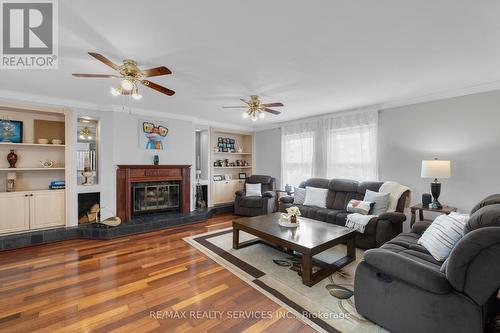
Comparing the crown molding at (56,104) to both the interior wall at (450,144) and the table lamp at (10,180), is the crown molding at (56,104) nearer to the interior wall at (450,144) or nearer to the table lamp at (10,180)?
the table lamp at (10,180)

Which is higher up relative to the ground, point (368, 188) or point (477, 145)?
point (477, 145)

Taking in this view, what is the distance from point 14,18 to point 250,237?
374 cm

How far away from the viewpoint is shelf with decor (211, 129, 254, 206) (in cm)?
626

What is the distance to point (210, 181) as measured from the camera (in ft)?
19.8

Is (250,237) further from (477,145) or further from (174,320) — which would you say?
(477,145)

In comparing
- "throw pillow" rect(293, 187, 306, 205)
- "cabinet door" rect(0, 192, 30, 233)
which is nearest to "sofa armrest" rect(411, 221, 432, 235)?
"throw pillow" rect(293, 187, 306, 205)

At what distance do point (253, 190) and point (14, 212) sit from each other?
4509 mm

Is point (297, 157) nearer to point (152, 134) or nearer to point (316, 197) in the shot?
point (316, 197)

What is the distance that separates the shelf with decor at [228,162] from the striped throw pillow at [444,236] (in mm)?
4823

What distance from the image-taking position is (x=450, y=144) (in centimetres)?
356

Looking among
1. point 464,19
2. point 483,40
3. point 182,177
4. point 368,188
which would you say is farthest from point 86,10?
point 368,188

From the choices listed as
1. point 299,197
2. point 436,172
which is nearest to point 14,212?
point 299,197

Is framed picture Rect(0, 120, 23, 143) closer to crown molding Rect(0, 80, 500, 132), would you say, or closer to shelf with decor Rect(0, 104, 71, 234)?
shelf with decor Rect(0, 104, 71, 234)

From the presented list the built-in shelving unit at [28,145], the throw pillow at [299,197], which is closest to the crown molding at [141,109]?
the built-in shelving unit at [28,145]
